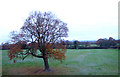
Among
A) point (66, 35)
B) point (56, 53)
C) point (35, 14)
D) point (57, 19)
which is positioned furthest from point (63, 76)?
point (35, 14)

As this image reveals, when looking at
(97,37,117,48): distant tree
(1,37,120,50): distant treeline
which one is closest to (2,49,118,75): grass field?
(1,37,120,50): distant treeline

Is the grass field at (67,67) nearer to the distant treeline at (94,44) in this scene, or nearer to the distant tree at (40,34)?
the distant tree at (40,34)

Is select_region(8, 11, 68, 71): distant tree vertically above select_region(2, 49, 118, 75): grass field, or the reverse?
select_region(8, 11, 68, 71): distant tree

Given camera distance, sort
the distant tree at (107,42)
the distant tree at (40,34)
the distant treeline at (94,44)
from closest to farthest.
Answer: the distant tree at (40,34) → the distant tree at (107,42) → the distant treeline at (94,44)

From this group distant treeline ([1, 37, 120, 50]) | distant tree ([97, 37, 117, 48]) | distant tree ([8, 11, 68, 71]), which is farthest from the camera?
distant treeline ([1, 37, 120, 50])

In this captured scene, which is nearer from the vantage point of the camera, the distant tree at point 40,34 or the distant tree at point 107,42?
the distant tree at point 40,34

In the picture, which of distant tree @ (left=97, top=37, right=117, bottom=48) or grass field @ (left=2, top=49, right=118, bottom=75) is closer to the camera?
grass field @ (left=2, top=49, right=118, bottom=75)

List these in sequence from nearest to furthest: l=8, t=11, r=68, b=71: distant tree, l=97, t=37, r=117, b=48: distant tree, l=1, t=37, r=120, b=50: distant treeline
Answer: l=8, t=11, r=68, b=71: distant tree < l=97, t=37, r=117, b=48: distant tree < l=1, t=37, r=120, b=50: distant treeline

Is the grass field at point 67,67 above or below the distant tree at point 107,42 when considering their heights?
below

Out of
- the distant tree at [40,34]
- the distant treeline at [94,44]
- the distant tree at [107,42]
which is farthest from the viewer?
the distant treeline at [94,44]

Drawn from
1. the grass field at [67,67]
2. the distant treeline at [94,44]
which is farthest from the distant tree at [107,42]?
the grass field at [67,67]

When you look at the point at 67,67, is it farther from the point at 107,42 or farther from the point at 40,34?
the point at 107,42

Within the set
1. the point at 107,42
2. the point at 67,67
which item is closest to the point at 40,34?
the point at 67,67

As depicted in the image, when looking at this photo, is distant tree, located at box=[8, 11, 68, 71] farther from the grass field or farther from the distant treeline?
the distant treeline
